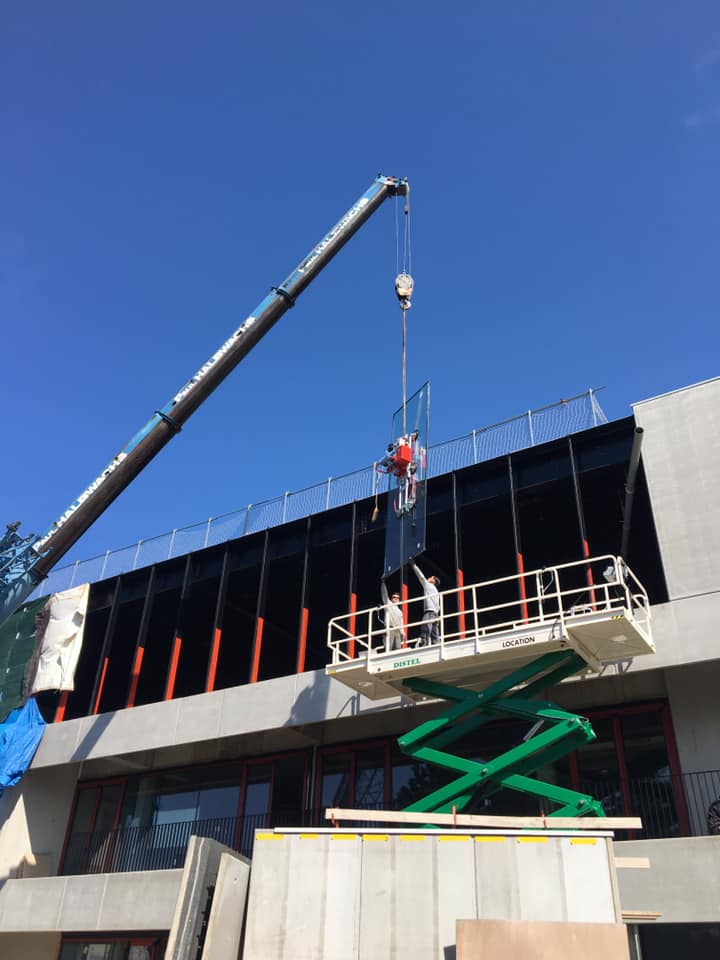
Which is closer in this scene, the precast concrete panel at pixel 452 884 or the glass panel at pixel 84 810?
the precast concrete panel at pixel 452 884

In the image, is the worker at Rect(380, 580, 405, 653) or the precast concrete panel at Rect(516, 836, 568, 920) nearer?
the precast concrete panel at Rect(516, 836, 568, 920)

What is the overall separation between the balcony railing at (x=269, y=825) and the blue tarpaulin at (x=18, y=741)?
10.3 ft

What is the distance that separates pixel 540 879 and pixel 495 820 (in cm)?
288

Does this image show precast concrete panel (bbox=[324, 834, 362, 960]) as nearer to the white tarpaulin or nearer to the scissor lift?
the scissor lift

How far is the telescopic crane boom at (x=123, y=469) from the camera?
24250 millimetres

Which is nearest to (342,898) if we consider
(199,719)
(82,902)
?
(199,719)

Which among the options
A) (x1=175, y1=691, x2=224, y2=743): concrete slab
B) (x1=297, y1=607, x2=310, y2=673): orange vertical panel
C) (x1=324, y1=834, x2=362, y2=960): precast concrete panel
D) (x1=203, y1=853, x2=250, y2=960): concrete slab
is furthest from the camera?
(x1=297, y1=607, x2=310, y2=673): orange vertical panel

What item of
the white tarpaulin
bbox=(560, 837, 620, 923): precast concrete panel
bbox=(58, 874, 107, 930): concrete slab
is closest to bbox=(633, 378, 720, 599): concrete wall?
bbox=(560, 837, 620, 923): precast concrete panel

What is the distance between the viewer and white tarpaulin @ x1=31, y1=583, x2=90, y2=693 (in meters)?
28.1

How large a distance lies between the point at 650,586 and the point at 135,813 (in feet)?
63.6

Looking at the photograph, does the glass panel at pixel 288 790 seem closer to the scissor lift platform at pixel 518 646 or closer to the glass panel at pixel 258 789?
the glass panel at pixel 258 789

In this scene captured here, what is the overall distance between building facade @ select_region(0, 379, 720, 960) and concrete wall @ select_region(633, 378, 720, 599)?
0.13ft

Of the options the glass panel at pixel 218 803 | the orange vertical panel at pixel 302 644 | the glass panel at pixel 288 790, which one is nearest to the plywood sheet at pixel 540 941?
the glass panel at pixel 288 790

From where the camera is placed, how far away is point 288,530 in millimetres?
28125
